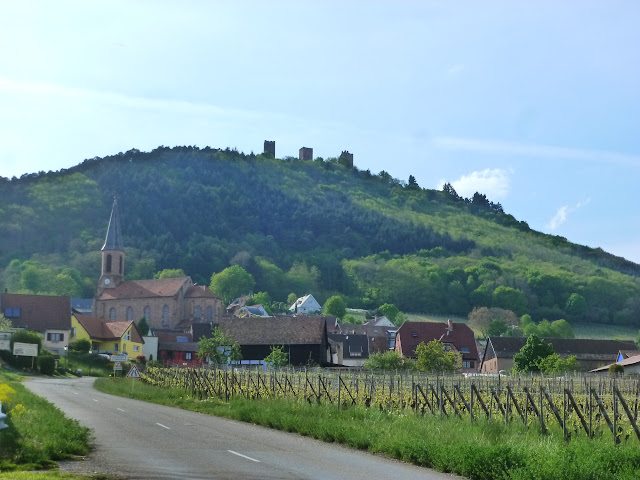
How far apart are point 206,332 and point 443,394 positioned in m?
91.2

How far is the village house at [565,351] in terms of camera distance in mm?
97863

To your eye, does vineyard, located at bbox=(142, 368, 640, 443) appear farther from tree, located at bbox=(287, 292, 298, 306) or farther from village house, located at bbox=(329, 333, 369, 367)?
tree, located at bbox=(287, 292, 298, 306)

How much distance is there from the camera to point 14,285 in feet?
562

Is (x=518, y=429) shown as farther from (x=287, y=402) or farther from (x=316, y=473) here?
(x=287, y=402)

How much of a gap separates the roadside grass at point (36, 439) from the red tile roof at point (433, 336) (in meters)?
81.6

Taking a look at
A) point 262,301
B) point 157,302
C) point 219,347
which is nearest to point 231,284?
point 262,301

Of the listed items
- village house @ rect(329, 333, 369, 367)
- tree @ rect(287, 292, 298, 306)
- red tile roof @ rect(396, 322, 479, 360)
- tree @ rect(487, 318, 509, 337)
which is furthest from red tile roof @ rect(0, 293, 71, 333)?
tree @ rect(287, 292, 298, 306)

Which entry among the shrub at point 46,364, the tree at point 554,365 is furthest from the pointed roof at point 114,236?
the tree at point 554,365

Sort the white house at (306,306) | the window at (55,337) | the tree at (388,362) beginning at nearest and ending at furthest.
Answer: the tree at (388,362), the window at (55,337), the white house at (306,306)

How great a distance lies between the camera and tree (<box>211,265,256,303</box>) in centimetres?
18500

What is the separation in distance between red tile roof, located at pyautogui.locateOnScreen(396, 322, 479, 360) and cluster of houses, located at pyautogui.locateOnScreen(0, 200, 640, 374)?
0.11 metres

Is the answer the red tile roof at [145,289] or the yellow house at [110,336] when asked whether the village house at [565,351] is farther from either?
the red tile roof at [145,289]

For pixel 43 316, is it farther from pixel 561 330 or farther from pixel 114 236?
pixel 561 330

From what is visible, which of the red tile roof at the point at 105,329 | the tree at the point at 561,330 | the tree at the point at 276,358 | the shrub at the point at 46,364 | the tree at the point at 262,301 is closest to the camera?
the shrub at the point at 46,364
